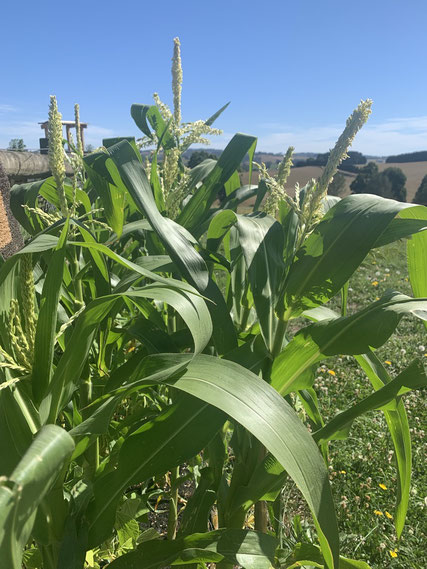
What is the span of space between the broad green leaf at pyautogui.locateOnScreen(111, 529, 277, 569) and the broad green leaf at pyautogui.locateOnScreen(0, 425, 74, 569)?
0.53 metres

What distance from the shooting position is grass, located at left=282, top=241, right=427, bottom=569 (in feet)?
5.32

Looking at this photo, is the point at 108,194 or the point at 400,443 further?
the point at 108,194

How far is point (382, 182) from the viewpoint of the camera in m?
19.8

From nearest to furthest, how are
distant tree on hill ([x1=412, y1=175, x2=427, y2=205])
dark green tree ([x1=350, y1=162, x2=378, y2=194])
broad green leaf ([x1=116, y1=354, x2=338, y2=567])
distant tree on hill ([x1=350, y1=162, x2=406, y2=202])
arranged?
broad green leaf ([x1=116, y1=354, x2=338, y2=567]), distant tree on hill ([x1=412, y1=175, x2=427, y2=205]), distant tree on hill ([x1=350, y1=162, x2=406, y2=202]), dark green tree ([x1=350, y1=162, x2=378, y2=194])

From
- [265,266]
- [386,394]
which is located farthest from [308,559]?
[265,266]

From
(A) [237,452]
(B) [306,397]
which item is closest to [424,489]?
(B) [306,397]

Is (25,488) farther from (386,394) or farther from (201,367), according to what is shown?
(386,394)

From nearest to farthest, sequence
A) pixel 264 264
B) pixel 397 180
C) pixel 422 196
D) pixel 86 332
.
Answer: pixel 86 332, pixel 264 264, pixel 422 196, pixel 397 180

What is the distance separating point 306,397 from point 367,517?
91 centimetres

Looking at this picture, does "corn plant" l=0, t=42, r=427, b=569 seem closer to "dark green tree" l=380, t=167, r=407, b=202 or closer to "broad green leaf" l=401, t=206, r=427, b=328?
"broad green leaf" l=401, t=206, r=427, b=328

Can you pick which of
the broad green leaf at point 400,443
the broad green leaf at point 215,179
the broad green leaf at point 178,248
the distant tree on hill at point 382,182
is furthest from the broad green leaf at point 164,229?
the distant tree on hill at point 382,182

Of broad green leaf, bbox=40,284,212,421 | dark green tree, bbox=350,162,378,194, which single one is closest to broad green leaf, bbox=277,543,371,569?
broad green leaf, bbox=40,284,212,421

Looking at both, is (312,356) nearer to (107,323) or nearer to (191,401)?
(191,401)

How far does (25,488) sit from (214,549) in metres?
0.68
